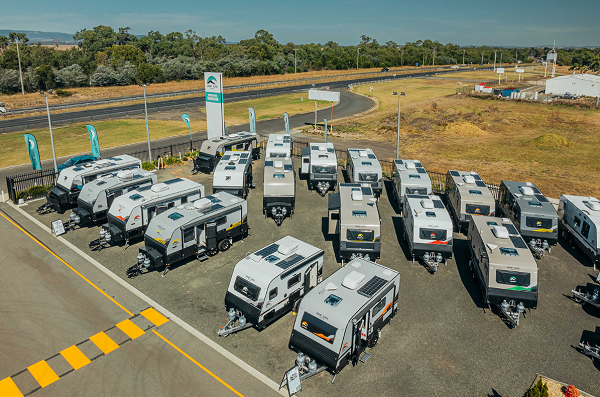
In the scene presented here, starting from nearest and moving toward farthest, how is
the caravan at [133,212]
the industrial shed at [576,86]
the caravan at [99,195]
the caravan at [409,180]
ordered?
the caravan at [133,212], the caravan at [99,195], the caravan at [409,180], the industrial shed at [576,86]

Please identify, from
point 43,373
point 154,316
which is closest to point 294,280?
point 154,316

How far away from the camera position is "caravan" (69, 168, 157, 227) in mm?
26516

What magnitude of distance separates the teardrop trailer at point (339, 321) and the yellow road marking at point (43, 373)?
8814mm

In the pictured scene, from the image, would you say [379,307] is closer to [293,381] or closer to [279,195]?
[293,381]

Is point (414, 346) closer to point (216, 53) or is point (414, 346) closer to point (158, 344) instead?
point (158, 344)

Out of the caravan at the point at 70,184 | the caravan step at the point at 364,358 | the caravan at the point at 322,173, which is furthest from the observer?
the caravan at the point at 322,173

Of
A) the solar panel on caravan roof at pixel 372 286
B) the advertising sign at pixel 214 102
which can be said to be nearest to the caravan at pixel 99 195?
the advertising sign at pixel 214 102

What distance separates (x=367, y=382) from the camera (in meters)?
15.1

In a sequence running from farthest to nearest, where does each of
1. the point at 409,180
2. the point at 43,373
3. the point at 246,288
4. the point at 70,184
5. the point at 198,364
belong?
the point at 409,180 → the point at 70,184 → the point at 246,288 → the point at 198,364 → the point at 43,373

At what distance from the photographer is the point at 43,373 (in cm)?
1538

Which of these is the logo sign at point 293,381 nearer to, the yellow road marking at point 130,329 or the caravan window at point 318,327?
the caravan window at point 318,327

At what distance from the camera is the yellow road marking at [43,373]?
1501cm

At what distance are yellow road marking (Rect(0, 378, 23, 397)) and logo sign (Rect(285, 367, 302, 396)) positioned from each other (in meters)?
9.71

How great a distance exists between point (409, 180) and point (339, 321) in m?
17.2
